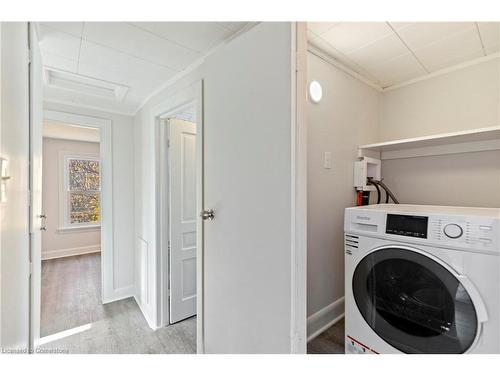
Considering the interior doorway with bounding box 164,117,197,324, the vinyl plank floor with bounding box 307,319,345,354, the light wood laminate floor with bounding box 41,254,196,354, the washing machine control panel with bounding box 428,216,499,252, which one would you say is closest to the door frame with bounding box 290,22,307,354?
the washing machine control panel with bounding box 428,216,499,252

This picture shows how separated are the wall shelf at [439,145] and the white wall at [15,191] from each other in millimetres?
2084

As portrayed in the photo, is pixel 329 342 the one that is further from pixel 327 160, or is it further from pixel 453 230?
pixel 327 160

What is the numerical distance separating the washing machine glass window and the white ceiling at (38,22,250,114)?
4.85 ft

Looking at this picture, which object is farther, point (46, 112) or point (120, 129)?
point (120, 129)

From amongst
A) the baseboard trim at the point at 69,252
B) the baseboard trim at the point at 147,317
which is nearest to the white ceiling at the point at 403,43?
the baseboard trim at the point at 147,317

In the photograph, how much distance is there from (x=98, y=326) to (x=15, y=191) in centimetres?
175

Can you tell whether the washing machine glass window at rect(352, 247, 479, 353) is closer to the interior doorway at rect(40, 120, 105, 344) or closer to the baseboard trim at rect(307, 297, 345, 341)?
the baseboard trim at rect(307, 297, 345, 341)

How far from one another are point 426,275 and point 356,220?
0.39 metres

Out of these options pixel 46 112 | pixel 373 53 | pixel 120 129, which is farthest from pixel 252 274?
pixel 46 112

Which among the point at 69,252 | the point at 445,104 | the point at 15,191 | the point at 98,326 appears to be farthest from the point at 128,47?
the point at 69,252

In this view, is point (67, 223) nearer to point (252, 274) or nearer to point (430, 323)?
point (252, 274)

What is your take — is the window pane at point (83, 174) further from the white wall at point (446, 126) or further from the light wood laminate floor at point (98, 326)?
the white wall at point (446, 126)

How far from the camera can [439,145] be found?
1790mm

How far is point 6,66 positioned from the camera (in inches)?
29.8
